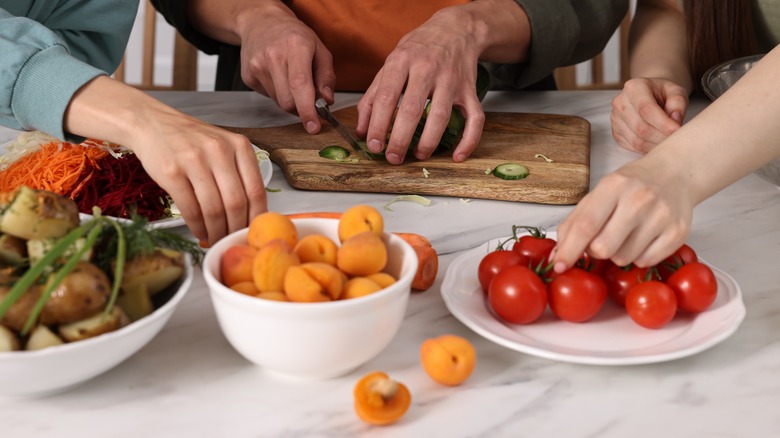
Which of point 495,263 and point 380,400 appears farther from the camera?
point 495,263

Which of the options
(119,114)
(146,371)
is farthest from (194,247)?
(119,114)

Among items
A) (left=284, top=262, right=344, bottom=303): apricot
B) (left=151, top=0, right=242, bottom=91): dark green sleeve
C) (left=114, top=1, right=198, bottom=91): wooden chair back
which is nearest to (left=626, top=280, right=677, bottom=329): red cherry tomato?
(left=284, top=262, right=344, bottom=303): apricot

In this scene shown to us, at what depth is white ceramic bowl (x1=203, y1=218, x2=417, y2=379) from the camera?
87 cm

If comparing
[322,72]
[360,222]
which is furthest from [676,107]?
[360,222]

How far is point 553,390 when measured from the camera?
3.17 ft

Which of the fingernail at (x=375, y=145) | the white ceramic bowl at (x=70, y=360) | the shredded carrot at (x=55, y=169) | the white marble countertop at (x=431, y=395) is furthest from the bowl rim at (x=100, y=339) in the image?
the fingernail at (x=375, y=145)

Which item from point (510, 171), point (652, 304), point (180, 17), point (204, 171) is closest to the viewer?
point (652, 304)

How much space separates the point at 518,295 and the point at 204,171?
1.47 feet

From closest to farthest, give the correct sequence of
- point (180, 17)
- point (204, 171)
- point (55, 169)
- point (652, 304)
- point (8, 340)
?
point (8, 340)
point (652, 304)
point (204, 171)
point (55, 169)
point (180, 17)

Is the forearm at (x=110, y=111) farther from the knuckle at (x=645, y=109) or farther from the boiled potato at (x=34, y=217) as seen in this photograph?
the knuckle at (x=645, y=109)

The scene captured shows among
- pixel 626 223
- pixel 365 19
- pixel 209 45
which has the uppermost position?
pixel 626 223

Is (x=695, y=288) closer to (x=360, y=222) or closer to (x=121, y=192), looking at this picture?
(x=360, y=222)

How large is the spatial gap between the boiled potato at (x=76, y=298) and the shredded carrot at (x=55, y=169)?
0.61m

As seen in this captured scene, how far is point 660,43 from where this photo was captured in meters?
2.14
